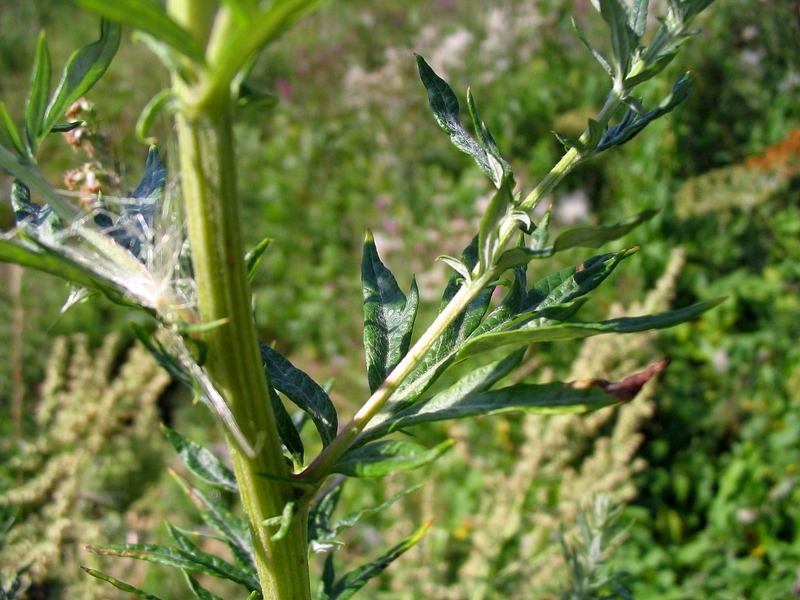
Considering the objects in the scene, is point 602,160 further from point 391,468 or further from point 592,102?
point 391,468

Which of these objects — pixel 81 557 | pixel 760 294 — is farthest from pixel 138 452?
pixel 760 294

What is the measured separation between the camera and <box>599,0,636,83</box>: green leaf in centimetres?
50

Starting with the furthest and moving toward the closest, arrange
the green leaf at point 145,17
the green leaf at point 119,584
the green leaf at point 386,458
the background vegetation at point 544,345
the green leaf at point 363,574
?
the background vegetation at point 544,345 → the green leaf at point 363,574 → the green leaf at point 119,584 → the green leaf at point 386,458 → the green leaf at point 145,17

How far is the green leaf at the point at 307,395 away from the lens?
1.94 feet

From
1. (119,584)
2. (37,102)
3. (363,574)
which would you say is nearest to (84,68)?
(37,102)

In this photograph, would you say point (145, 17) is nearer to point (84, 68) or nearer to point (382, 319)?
point (84, 68)

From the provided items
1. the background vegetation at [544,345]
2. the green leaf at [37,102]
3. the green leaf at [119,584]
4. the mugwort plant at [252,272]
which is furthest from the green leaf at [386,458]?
the background vegetation at [544,345]

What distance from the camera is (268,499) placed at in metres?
0.50

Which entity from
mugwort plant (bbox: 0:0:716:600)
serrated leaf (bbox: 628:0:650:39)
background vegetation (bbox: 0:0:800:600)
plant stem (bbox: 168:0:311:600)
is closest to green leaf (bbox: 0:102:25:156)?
mugwort plant (bbox: 0:0:716:600)

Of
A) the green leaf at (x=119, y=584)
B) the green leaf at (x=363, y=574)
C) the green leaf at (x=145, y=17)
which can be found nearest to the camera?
the green leaf at (x=145, y=17)

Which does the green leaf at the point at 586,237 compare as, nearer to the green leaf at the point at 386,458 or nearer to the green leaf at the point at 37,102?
the green leaf at the point at 386,458

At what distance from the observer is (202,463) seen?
2.30 feet

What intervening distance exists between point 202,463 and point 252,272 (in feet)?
0.89

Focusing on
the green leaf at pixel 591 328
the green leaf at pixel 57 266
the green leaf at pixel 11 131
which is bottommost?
the green leaf at pixel 591 328
